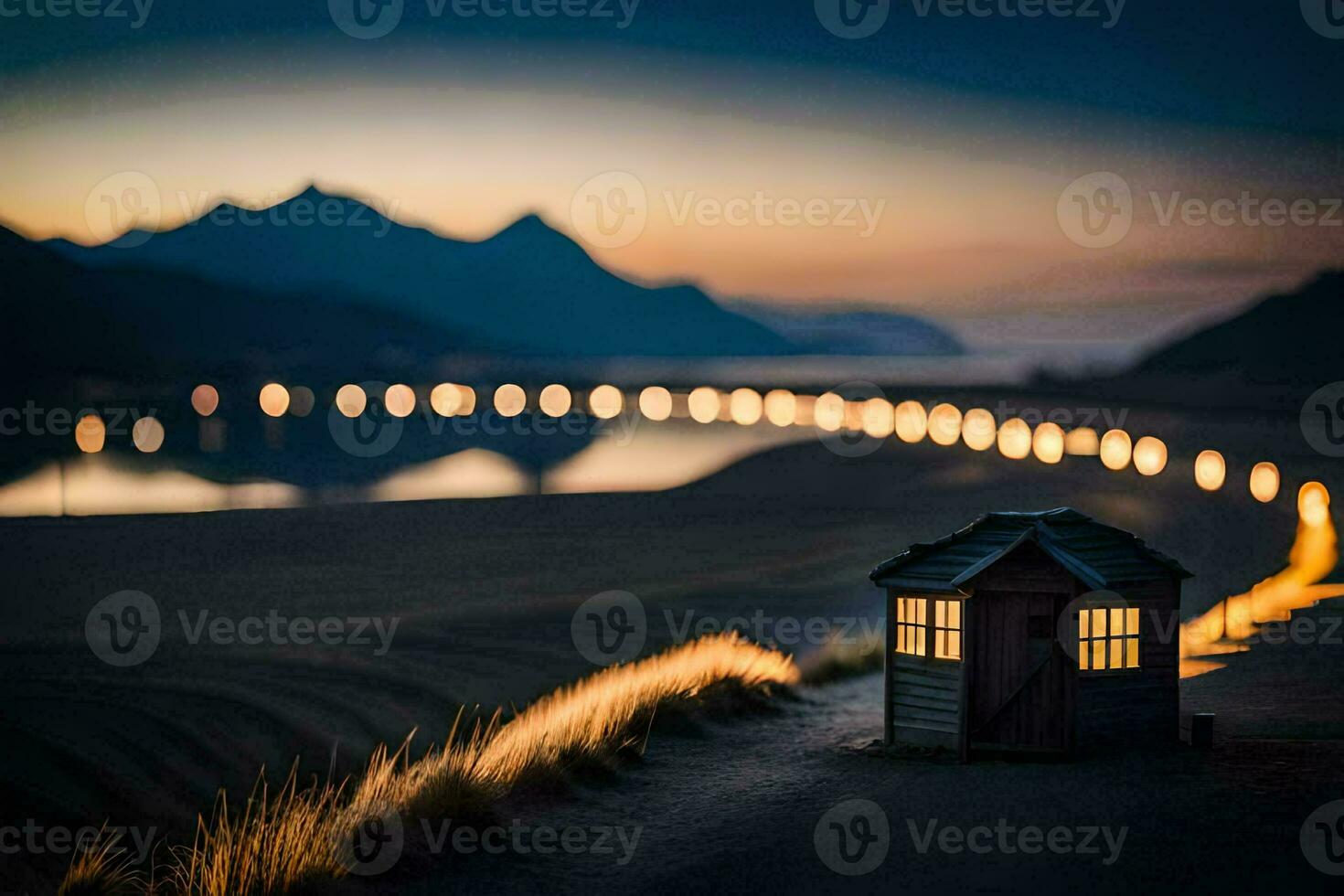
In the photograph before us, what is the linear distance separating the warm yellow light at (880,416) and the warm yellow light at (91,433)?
5473 cm

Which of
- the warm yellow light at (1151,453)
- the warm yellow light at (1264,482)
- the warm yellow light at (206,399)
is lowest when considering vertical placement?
the warm yellow light at (1264,482)

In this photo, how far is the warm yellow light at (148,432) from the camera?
98.4 meters

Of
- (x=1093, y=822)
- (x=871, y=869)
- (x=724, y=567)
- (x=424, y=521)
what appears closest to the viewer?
(x=871, y=869)

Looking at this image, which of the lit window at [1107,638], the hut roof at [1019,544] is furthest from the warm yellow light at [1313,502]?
the lit window at [1107,638]

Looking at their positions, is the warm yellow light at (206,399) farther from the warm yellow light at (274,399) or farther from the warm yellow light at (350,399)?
the warm yellow light at (274,399)

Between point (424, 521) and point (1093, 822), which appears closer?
point (1093, 822)

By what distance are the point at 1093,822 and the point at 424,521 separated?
45.5 meters

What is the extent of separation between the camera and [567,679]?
72.7 feet

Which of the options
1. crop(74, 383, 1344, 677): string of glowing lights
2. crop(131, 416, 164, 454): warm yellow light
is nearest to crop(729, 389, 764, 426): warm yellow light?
crop(74, 383, 1344, 677): string of glowing lights

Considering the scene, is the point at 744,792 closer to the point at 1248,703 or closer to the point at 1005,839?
the point at 1005,839

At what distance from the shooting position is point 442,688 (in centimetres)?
2247

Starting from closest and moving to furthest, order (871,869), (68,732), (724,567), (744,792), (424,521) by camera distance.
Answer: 1. (871,869)
2. (744,792)
3. (68,732)
4. (724,567)
5. (424,521)

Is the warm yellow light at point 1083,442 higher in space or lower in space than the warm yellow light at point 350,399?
lower

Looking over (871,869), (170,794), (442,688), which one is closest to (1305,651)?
(871,869)
